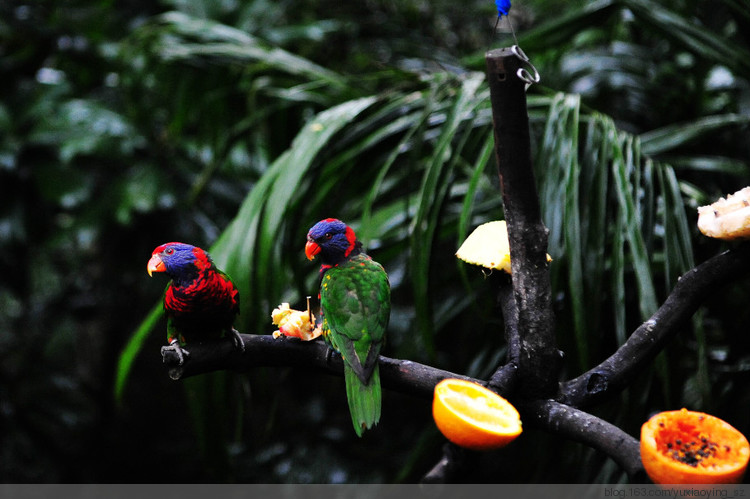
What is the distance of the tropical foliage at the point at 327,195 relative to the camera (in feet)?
2.15

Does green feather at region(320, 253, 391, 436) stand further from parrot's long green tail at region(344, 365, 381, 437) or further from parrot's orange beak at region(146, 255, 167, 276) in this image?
parrot's orange beak at region(146, 255, 167, 276)

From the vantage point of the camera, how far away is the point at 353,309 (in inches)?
16.3

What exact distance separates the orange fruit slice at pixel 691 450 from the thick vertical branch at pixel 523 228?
0.09 meters

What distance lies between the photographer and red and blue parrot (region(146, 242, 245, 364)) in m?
0.41

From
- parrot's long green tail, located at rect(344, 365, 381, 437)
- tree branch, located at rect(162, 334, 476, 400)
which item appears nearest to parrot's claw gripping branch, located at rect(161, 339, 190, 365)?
tree branch, located at rect(162, 334, 476, 400)

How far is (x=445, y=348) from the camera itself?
4.55 feet

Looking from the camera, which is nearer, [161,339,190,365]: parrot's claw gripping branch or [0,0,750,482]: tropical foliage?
[161,339,190,365]: parrot's claw gripping branch

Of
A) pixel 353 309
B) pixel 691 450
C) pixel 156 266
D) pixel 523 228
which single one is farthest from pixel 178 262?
pixel 691 450

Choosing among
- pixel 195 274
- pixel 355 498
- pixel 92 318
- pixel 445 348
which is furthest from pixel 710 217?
pixel 92 318

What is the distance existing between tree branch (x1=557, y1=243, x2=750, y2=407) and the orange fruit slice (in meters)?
0.07

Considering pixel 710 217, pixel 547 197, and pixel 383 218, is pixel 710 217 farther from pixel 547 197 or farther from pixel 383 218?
pixel 383 218

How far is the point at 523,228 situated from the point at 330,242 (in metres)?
0.13

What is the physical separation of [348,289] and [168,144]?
1.45m

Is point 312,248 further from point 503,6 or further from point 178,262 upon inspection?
point 503,6
